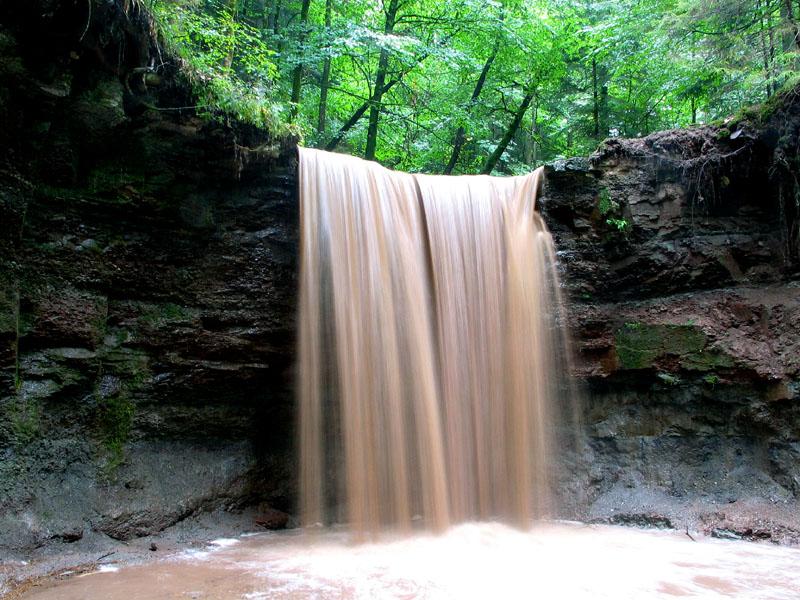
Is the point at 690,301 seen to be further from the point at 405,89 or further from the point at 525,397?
the point at 405,89

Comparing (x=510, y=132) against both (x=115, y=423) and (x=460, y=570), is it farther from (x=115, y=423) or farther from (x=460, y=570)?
(x=460, y=570)

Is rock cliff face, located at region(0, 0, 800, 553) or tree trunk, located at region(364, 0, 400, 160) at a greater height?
tree trunk, located at region(364, 0, 400, 160)

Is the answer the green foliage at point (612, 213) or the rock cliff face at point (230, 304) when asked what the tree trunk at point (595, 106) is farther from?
the green foliage at point (612, 213)

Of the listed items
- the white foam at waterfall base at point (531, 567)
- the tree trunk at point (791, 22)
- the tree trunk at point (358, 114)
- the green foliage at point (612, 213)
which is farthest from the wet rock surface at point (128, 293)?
the tree trunk at point (358, 114)

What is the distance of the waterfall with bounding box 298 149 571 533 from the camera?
6.16 m

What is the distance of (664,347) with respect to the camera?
282 inches

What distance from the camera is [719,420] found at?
6.98 meters

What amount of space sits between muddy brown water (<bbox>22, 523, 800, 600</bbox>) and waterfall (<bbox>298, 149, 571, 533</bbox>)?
634 mm

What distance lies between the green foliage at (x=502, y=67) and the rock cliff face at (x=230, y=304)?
2.96 ft

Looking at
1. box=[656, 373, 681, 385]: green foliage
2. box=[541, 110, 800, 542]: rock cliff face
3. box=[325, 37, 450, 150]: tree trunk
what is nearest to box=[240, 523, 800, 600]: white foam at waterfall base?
box=[541, 110, 800, 542]: rock cliff face

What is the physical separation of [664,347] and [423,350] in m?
3.05

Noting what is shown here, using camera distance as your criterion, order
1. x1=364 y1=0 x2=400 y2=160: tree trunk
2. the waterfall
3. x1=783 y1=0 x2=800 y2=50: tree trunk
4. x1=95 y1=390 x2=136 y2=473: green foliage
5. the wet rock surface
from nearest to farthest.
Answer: the wet rock surface, x1=95 y1=390 x2=136 y2=473: green foliage, the waterfall, x1=783 y1=0 x2=800 y2=50: tree trunk, x1=364 y1=0 x2=400 y2=160: tree trunk

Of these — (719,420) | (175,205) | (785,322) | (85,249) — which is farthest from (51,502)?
(785,322)

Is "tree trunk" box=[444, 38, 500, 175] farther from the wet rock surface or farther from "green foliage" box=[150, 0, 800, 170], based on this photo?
the wet rock surface
